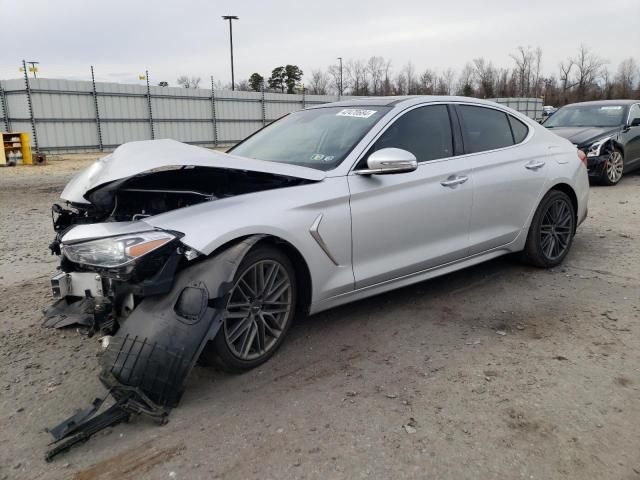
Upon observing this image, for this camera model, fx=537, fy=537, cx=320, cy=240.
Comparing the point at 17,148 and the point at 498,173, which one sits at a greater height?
the point at 17,148

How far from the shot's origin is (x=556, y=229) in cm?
520

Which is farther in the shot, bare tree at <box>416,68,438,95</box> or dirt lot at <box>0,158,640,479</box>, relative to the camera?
Result: bare tree at <box>416,68,438,95</box>

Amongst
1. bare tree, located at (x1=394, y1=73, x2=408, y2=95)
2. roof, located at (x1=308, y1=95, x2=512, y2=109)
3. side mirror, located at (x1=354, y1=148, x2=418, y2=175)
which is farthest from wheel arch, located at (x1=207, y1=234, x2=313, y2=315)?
bare tree, located at (x1=394, y1=73, x2=408, y2=95)

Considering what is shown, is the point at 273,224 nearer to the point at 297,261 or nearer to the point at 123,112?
the point at 297,261

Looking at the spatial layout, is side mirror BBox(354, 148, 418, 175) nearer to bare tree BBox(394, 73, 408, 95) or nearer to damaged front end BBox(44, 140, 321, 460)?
damaged front end BBox(44, 140, 321, 460)

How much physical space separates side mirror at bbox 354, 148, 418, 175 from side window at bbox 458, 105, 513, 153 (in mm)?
1063

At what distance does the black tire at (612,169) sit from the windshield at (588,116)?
0.72 meters

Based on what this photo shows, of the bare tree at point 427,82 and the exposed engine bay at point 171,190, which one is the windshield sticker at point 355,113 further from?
the bare tree at point 427,82

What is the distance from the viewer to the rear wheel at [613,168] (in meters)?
10.2

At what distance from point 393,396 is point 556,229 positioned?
310 cm

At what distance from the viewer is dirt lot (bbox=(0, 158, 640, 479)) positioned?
2402mm

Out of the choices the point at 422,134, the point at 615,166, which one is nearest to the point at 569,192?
the point at 422,134

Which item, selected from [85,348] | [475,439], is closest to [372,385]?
[475,439]

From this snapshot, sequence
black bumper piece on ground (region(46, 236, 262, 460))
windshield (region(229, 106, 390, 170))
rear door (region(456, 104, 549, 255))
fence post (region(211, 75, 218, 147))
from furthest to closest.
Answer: fence post (region(211, 75, 218, 147))
rear door (region(456, 104, 549, 255))
windshield (region(229, 106, 390, 170))
black bumper piece on ground (region(46, 236, 262, 460))
